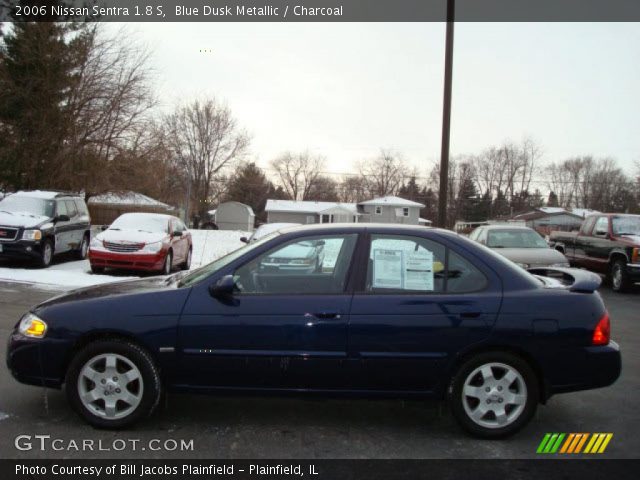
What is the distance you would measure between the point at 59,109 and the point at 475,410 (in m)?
26.4

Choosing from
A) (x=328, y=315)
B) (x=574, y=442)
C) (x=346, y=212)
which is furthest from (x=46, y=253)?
(x=346, y=212)

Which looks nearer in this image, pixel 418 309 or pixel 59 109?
pixel 418 309

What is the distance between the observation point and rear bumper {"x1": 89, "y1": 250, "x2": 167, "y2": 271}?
1212 centimetres

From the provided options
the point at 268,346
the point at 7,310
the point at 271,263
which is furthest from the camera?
the point at 7,310

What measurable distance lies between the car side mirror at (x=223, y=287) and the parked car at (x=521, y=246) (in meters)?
8.30

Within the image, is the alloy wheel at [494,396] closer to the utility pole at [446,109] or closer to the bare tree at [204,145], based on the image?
the utility pole at [446,109]

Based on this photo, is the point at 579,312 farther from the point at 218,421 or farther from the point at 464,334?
the point at 218,421

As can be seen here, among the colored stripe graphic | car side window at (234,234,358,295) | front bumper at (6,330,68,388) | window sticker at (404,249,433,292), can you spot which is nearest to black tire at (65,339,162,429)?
front bumper at (6,330,68,388)

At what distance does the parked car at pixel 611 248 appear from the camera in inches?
489

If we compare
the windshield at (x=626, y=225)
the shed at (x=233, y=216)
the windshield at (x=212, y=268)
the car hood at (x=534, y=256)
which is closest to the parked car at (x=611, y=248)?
the windshield at (x=626, y=225)

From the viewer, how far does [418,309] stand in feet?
12.7

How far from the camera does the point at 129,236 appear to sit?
12.4 m

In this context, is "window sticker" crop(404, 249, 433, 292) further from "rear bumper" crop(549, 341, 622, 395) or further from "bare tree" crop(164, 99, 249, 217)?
"bare tree" crop(164, 99, 249, 217)
